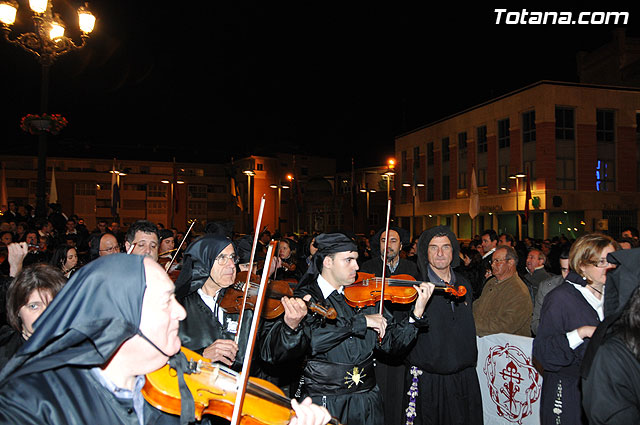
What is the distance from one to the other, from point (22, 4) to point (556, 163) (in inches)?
1260

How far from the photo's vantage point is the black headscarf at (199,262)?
406 cm

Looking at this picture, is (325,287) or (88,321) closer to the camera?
(88,321)

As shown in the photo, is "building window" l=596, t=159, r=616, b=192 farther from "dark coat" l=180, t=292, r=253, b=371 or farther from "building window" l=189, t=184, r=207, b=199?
"building window" l=189, t=184, r=207, b=199

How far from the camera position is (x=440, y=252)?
5.20 metres

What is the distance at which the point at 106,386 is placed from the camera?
184 centimetres

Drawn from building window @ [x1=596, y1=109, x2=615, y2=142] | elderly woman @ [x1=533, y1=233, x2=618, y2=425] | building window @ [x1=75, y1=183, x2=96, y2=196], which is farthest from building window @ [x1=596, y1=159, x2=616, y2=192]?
building window @ [x1=75, y1=183, x2=96, y2=196]

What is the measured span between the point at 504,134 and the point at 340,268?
36102mm

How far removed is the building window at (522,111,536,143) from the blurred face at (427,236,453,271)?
32.2 m

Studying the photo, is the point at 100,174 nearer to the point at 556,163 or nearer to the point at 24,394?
the point at 556,163

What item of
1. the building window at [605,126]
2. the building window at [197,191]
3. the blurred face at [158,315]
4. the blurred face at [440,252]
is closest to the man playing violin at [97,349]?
the blurred face at [158,315]

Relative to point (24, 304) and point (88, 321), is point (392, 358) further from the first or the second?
point (88, 321)

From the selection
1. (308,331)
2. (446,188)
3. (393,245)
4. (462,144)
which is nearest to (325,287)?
(308,331)

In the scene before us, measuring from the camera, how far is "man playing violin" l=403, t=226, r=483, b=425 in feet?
15.4

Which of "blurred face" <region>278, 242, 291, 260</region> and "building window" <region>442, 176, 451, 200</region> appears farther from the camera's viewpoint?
"building window" <region>442, 176, 451, 200</region>
